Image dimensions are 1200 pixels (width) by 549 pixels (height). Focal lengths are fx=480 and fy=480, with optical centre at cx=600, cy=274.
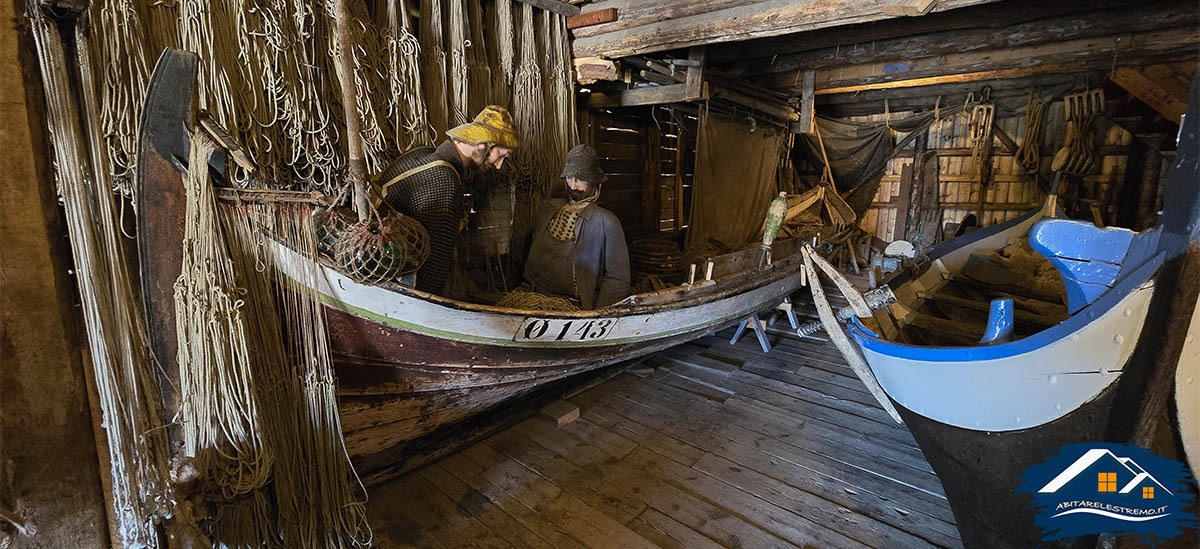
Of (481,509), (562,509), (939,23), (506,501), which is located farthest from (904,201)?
(481,509)

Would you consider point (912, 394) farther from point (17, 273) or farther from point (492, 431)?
point (17, 273)

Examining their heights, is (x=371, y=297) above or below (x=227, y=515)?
above

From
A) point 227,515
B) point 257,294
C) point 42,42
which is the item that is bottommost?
point 227,515

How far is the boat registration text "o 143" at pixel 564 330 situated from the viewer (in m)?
2.32

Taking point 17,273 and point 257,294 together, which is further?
point 257,294

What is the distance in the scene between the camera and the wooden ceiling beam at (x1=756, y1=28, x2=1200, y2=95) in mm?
3510

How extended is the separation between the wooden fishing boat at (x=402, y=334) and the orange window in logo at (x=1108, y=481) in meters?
1.92

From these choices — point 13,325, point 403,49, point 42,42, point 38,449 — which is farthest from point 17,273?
point 403,49

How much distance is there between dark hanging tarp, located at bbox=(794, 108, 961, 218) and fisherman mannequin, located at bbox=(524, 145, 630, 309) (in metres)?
5.31

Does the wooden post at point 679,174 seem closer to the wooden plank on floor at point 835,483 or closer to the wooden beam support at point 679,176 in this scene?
the wooden beam support at point 679,176

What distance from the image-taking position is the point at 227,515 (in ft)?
5.11

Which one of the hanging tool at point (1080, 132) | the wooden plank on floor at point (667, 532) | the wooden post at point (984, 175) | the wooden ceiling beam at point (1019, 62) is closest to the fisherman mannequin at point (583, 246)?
the wooden plank on floor at point (667, 532)

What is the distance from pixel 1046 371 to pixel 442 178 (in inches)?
89.7

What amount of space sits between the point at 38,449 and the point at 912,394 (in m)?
Answer: 2.72
